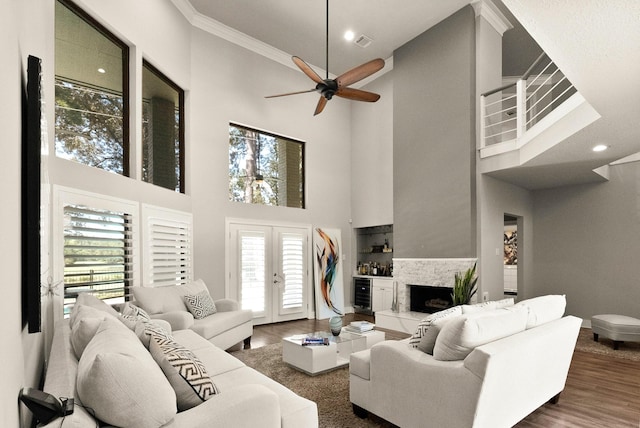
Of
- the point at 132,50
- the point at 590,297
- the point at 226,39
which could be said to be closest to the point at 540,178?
the point at 590,297

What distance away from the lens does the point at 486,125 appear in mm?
5906

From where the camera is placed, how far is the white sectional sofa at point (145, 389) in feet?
4.37

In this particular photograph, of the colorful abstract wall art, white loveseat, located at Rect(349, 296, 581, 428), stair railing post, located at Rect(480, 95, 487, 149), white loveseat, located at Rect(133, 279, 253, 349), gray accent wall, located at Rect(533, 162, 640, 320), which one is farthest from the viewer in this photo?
the colorful abstract wall art

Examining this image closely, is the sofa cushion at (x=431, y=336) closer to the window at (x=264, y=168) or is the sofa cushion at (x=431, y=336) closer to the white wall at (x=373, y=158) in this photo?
the window at (x=264, y=168)

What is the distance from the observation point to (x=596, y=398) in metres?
3.32

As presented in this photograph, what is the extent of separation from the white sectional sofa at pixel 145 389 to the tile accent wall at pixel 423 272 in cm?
431

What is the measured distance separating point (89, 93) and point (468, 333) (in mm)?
4429

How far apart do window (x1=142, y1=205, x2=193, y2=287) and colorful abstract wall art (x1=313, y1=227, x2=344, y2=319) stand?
8.79ft

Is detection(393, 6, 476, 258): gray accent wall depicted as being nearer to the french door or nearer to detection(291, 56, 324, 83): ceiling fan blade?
the french door

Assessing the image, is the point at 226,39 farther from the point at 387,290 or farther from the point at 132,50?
the point at 387,290

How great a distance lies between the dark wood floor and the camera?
2.86 m

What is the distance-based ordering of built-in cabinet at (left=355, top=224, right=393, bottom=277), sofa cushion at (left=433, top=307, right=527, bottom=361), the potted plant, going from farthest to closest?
built-in cabinet at (left=355, top=224, right=393, bottom=277)
the potted plant
sofa cushion at (left=433, top=307, right=527, bottom=361)

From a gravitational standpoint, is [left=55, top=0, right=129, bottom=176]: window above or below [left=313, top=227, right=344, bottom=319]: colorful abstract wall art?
above

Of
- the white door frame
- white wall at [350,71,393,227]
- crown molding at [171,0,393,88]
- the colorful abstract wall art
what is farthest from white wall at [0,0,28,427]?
white wall at [350,71,393,227]
